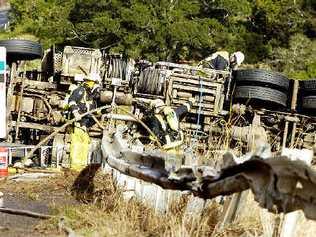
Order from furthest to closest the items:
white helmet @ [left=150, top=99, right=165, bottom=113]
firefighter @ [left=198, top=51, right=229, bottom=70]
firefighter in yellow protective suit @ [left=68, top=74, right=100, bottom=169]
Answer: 1. firefighter @ [left=198, top=51, right=229, bottom=70]
2. white helmet @ [left=150, top=99, right=165, bottom=113]
3. firefighter in yellow protective suit @ [left=68, top=74, right=100, bottom=169]

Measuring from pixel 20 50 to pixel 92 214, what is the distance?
881cm

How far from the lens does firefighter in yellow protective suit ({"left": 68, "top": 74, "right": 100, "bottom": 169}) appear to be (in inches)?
454

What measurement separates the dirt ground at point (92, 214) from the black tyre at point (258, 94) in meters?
6.06

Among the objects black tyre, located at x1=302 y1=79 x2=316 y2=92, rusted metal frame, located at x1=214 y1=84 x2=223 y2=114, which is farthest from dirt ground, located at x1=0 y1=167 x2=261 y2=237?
black tyre, located at x1=302 y1=79 x2=316 y2=92

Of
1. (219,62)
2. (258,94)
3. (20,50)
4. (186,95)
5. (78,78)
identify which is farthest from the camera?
(219,62)

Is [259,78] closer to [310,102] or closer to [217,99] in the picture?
[217,99]

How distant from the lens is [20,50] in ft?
50.2

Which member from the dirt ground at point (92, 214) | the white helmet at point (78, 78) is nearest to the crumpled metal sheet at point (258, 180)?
the dirt ground at point (92, 214)

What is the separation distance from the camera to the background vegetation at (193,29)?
2958 cm

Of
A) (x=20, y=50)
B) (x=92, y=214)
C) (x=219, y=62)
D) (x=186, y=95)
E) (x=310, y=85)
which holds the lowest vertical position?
(x=92, y=214)

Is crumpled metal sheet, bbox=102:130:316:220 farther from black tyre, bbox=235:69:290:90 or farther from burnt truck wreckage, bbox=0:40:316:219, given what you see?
black tyre, bbox=235:69:290:90

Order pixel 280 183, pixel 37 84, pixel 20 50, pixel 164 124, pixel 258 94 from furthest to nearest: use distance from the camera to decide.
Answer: pixel 20 50 < pixel 37 84 < pixel 258 94 < pixel 164 124 < pixel 280 183

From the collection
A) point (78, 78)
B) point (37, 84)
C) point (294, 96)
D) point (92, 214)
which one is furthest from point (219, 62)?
point (92, 214)

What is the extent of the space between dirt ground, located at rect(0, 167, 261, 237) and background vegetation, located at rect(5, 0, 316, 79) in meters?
Result: 19.7
